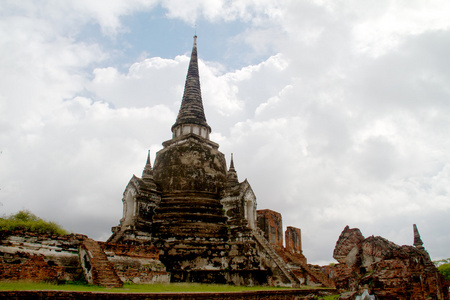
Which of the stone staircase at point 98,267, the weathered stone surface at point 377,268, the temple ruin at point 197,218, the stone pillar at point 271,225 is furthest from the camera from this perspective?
the stone pillar at point 271,225

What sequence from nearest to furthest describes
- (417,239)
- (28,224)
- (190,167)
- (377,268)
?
1. (377,268)
2. (28,224)
3. (190,167)
4. (417,239)

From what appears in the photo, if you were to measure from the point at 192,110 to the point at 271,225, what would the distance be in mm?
14215

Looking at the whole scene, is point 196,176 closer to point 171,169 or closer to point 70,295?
point 171,169

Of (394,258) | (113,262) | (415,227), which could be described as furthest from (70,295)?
(415,227)

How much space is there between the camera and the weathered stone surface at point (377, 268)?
19.3 feet

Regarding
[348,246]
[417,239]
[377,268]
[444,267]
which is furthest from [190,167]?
[444,267]

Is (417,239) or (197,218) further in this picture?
(417,239)

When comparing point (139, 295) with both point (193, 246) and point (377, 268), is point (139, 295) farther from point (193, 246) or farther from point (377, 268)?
point (193, 246)

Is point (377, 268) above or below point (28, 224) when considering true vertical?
below

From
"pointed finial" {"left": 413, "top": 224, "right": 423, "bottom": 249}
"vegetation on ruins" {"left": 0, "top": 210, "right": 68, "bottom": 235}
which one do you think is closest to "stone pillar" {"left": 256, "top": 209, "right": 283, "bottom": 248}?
"pointed finial" {"left": 413, "top": 224, "right": 423, "bottom": 249}

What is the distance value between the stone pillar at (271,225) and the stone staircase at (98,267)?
20.0 meters

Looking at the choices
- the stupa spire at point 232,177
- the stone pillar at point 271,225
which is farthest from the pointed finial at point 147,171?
the stone pillar at point 271,225

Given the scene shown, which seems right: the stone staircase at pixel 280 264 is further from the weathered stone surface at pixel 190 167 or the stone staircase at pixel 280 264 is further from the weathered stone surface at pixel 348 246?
the weathered stone surface at pixel 348 246

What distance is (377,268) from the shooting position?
6230mm
